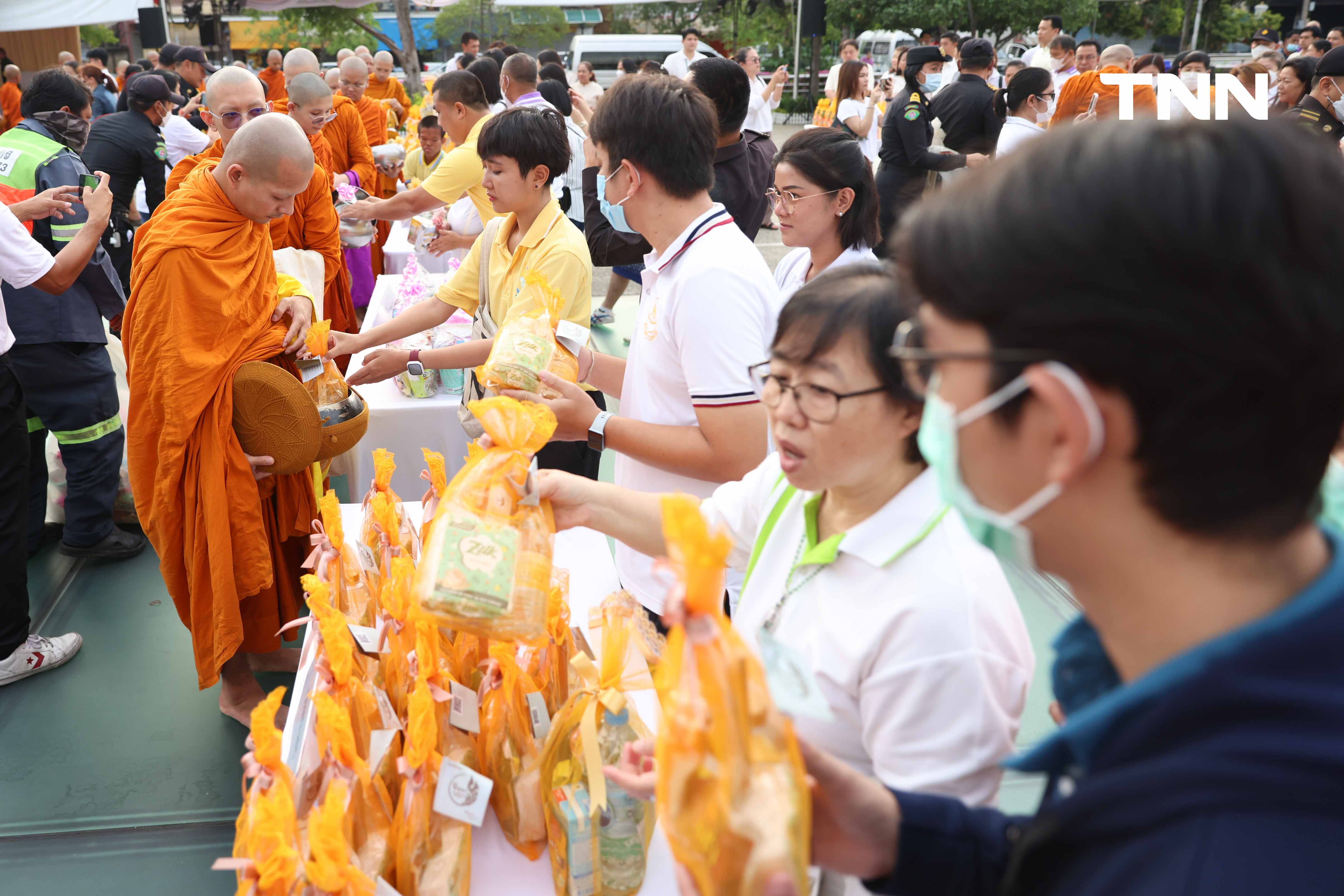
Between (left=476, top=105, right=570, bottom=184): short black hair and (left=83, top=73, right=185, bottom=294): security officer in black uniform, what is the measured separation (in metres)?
3.61

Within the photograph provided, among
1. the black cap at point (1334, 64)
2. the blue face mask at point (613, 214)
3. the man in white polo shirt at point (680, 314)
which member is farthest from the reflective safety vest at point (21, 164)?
the black cap at point (1334, 64)

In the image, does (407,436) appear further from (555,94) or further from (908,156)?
(908,156)

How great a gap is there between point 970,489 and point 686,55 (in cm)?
1287

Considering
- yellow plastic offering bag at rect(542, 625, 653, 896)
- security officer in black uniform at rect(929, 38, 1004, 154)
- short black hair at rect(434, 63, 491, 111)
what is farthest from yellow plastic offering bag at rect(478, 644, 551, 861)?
security officer in black uniform at rect(929, 38, 1004, 154)

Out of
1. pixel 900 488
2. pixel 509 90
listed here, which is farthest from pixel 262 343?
pixel 509 90

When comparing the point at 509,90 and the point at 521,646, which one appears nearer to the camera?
the point at 521,646

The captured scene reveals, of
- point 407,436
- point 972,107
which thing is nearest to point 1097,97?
point 972,107

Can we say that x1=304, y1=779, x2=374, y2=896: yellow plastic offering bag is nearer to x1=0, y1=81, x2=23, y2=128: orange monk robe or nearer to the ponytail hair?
the ponytail hair

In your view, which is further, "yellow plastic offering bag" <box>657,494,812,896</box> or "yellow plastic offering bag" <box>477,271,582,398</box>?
"yellow plastic offering bag" <box>477,271,582,398</box>

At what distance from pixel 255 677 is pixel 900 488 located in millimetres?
2685

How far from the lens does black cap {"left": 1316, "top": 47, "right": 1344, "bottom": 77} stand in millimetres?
5422

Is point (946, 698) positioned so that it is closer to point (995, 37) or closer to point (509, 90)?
point (509, 90)

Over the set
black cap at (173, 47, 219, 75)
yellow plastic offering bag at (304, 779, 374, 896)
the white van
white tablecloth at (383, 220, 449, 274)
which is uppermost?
the white van

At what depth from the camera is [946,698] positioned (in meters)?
1.03
